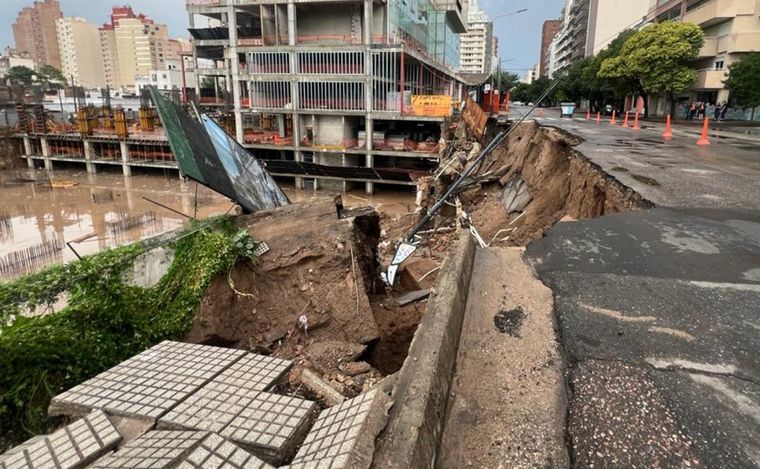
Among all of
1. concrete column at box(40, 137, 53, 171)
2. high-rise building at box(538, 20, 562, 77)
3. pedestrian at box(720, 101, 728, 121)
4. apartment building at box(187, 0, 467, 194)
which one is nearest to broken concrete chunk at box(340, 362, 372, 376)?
apartment building at box(187, 0, 467, 194)

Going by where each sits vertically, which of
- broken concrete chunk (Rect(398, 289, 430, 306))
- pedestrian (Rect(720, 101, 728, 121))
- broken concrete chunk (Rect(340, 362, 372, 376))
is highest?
pedestrian (Rect(720, 101, 728, 121))

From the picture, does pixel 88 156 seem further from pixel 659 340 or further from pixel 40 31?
pixel 40 31

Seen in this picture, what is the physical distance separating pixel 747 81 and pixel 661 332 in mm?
30206

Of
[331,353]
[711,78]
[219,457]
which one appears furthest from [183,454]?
[711,78]

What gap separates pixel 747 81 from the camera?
81.8 ft

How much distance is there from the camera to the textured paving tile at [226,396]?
297 cm

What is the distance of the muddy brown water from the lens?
19.3m

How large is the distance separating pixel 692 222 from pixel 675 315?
8.77 feet

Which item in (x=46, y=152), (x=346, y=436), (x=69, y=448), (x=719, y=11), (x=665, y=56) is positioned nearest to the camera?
(x=346, y=436)


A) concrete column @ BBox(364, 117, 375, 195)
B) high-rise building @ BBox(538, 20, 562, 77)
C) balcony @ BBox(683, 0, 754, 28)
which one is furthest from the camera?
high-rise building @ BBox(538, 20, 562, 77)

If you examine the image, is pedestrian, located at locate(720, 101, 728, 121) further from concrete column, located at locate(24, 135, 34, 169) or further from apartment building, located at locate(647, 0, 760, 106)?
concrete column, located at locate(24, 135, 34, 169)

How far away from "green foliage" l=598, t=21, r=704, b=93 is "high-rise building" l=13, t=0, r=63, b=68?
169 meters

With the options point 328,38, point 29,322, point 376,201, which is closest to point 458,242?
point 29,322

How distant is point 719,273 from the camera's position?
12.5ft
